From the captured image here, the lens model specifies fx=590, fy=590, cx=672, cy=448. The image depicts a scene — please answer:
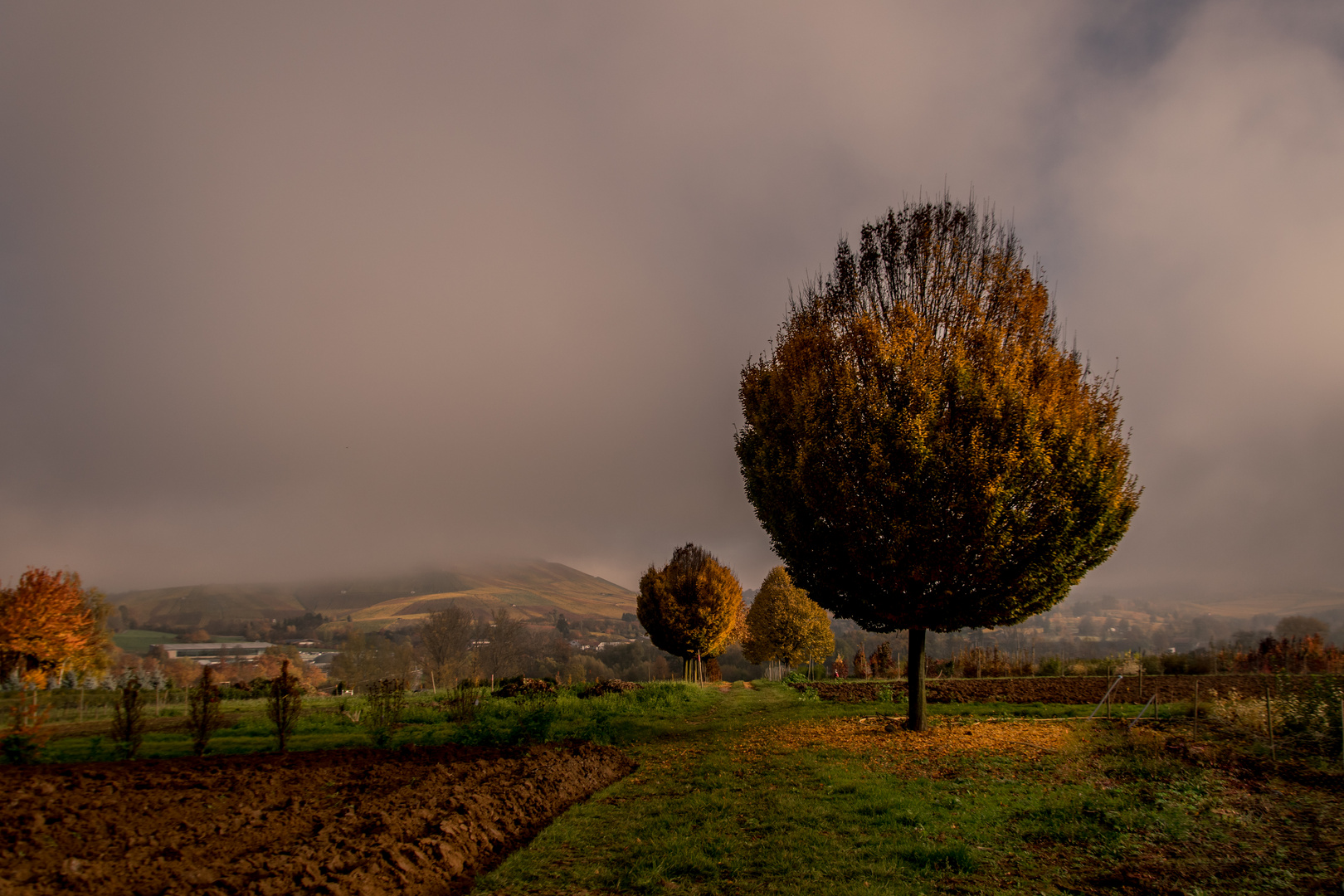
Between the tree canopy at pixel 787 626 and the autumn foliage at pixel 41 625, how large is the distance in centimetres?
3301

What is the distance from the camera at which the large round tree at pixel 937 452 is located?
11992 mm

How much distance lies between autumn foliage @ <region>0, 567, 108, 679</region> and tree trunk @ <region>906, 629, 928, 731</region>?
70.6 ft

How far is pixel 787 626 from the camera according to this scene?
128ft

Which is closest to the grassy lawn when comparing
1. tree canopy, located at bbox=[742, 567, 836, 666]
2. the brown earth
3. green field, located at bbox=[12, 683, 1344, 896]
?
green field, located at bbox=[12, 683, 1344, 896]

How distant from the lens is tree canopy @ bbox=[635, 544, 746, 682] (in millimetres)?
33062

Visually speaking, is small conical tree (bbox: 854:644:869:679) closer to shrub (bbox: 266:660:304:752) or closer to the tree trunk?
the tree trunk

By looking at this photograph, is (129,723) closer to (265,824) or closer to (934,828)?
(265,824)

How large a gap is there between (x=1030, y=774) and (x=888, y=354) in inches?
313

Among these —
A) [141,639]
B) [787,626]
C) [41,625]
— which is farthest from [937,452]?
[141,639]

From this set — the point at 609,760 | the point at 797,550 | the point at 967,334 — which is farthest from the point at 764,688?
the point at 967,334

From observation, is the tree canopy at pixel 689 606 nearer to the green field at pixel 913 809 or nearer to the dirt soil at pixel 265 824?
the green field at pixel 913 809

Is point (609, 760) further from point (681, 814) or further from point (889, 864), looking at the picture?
point (889, 864)

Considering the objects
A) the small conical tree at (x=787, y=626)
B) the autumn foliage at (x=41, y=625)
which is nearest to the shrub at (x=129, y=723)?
the autumn foliage at (x=41, y=625)

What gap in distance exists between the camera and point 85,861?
5086 millimetres
